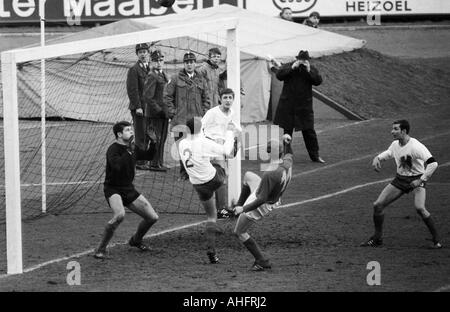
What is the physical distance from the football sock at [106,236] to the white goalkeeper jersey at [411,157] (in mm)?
3800

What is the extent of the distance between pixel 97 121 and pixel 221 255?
11.6 meters

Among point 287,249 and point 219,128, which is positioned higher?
point 219,128

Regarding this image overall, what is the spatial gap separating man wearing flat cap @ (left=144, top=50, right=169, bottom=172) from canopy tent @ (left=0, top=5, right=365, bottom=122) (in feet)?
15.1

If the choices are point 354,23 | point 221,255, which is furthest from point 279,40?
point 221,255

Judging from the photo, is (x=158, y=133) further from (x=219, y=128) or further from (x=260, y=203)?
(x=260, y=203)

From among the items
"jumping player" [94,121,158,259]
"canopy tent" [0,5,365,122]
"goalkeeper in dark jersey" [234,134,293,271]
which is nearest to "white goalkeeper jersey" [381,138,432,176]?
"goalkeeper in dark jersey" [234,134,293,271]

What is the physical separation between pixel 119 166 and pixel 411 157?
3.75 metres

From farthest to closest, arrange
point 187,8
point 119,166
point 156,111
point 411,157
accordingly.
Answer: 1. point 187,8
2. point 156,111
3. point 411,157
4. point 119,166

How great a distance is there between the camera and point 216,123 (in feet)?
51.5

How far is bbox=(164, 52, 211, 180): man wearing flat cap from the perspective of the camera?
61.6 ft

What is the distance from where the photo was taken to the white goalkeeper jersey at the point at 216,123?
15617 millimetres

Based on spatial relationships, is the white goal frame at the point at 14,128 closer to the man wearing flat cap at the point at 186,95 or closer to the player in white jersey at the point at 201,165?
the player in white jersey at the point at 201,165

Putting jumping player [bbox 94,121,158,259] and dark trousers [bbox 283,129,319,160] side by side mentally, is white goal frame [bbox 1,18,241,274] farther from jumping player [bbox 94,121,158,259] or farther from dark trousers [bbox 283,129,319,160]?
dark trousers [bbox 283,129,319,160]

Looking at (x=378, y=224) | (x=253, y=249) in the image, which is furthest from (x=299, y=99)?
(x=253, y=249)
